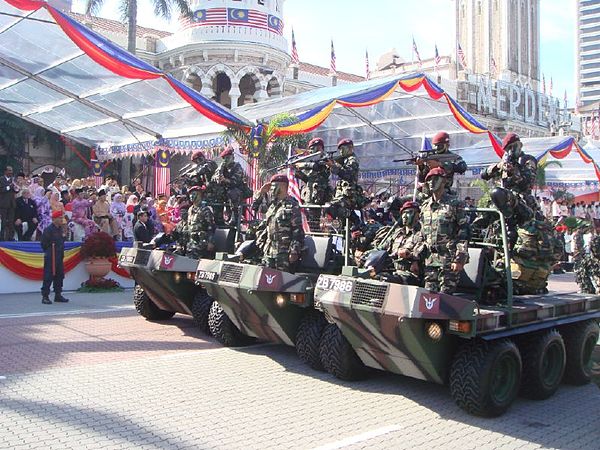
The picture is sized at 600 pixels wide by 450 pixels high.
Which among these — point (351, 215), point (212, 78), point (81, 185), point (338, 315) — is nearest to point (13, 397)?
point (338, 315)

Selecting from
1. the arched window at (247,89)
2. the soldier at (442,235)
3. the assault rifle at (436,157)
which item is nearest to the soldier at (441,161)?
the assault rifle at (436,157)

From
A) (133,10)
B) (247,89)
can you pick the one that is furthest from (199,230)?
(247,89)

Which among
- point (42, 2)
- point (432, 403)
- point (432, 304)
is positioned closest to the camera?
point (432, 304)

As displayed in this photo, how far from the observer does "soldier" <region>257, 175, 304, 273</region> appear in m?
8.06

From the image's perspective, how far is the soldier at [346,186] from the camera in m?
8.96

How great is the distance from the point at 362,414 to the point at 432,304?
1.25m

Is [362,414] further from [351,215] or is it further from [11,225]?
[11,225]

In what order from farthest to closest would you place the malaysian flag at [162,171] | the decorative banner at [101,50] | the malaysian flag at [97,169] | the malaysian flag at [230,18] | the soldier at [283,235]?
the malaysian flag at [230,18] < the malaysian flag at [97,169] < the malaysian flag at [162,171] < the decorative banner at [101,50] < the soldier at [283,235]

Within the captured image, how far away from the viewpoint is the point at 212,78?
30016 mm

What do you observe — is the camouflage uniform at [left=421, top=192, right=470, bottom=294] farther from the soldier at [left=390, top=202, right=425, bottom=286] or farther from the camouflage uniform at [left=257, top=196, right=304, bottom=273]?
the camouflage uniform at [left=257, top=196, right=304, bottom=273]

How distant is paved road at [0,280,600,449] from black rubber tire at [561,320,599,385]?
14cm

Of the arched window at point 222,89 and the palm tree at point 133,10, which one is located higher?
the palm tree at point 133,10

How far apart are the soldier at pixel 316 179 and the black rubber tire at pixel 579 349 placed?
4.05 metres

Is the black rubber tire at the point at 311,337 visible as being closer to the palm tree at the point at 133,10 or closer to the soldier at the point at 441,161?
the soldier at the point at 441,161
